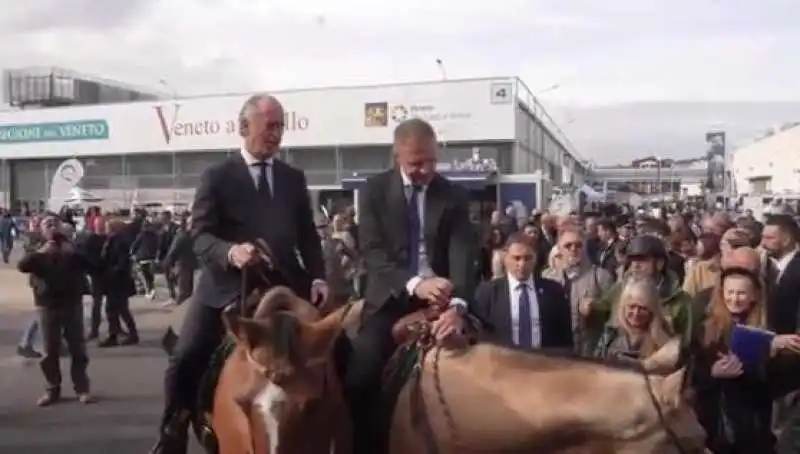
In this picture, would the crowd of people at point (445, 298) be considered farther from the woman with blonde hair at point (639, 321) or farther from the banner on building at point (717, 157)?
the banner on building at point (717, 157)

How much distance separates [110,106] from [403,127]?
165ft

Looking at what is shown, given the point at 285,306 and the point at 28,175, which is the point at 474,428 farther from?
the point at 28,175

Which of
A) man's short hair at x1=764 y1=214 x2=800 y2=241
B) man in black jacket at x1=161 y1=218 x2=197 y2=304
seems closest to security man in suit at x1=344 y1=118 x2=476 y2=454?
man's short hair at x1=764 y1=214 x2=800 y2=241

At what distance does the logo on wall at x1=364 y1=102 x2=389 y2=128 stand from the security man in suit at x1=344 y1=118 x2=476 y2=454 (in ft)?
136

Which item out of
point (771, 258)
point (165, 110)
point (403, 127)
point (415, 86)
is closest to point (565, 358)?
point (403, 127)

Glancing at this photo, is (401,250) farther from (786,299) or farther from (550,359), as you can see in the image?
(786,299)

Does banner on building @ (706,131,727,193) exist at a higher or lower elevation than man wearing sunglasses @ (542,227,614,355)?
higher

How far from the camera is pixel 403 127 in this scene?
450 centimetres

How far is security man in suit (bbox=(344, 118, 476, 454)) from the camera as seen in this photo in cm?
445

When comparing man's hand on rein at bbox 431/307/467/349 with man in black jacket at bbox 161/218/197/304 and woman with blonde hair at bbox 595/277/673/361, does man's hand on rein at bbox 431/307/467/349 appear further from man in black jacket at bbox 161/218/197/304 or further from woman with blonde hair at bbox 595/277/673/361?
man in black jacket at bbox 161/218/197/304

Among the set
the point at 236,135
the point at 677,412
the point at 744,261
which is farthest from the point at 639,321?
the point at 236,135

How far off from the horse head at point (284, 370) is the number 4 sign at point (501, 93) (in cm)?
3973

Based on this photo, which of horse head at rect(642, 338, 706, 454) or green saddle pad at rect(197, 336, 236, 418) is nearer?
horse head at rect(642, 338, 706, 454)

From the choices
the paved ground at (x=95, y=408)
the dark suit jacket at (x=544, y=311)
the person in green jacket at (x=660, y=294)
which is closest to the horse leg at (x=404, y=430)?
the person in green jacket at (x=660, y=294)
